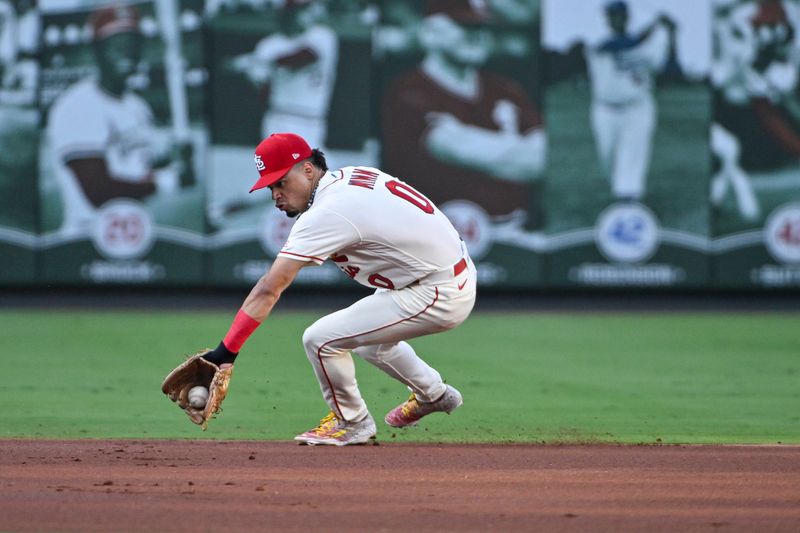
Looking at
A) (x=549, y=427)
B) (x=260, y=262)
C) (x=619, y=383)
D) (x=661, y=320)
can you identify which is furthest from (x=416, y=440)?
(x=260, y=262)

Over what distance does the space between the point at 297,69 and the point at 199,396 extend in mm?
11983

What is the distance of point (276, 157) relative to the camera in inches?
281

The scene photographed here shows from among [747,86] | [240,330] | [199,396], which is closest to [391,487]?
[240,330]

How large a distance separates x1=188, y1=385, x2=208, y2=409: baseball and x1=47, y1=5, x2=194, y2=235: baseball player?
38.5 ft

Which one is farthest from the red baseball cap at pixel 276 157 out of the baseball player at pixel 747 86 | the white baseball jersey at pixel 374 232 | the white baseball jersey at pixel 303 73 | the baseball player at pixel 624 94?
the baseball player at pixel 747 86

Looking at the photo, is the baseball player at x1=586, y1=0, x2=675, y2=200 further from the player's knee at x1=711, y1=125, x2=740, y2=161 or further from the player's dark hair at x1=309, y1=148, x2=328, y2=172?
the player's dark hair at x1=309, y1=148, x2=328, y2=172

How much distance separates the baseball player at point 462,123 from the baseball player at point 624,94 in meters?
0.92

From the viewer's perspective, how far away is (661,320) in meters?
17.1

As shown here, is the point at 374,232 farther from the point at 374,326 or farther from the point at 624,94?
the point at 624,94

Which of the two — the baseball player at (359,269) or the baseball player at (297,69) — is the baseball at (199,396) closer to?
the baseball player at (359,269)

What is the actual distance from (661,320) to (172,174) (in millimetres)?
6736

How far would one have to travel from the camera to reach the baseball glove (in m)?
6.93

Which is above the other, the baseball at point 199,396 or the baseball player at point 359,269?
the baseball player at point 359,269

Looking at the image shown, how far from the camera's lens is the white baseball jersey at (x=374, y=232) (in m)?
7.04
